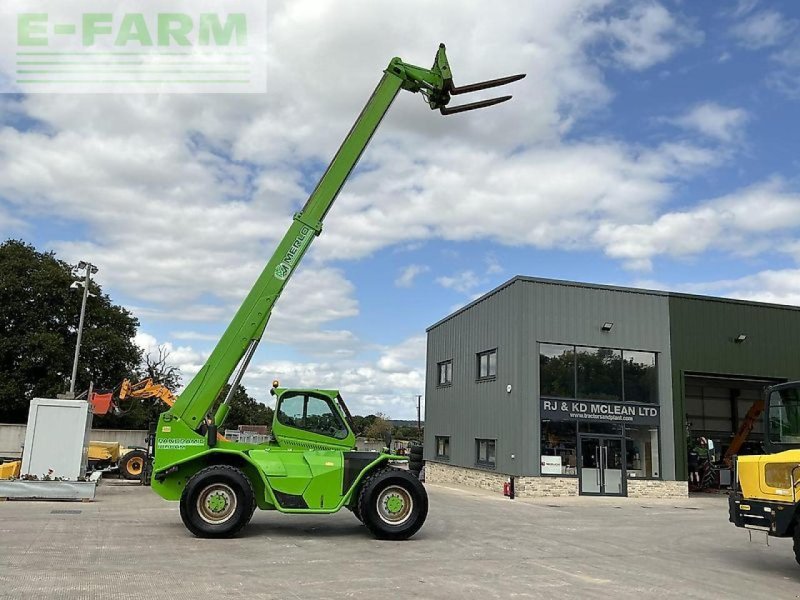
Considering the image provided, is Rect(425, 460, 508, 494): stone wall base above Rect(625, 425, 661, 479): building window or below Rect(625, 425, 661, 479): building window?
below

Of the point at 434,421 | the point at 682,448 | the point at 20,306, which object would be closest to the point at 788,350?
the point at 682,448

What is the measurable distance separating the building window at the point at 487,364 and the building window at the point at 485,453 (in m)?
2.40

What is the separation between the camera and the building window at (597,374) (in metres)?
22.4

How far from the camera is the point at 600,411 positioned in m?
22.5

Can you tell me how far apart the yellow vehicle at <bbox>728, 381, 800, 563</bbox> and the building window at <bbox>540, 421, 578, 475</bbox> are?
11261 mm

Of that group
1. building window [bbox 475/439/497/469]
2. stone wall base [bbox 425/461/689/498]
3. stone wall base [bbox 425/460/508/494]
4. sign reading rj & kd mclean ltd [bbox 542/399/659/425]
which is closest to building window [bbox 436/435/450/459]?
stone wall base [bbox 425/460/508/494]

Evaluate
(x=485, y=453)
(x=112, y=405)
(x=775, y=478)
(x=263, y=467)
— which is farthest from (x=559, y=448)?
(x=112, y=405)

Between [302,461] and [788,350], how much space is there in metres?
21.7

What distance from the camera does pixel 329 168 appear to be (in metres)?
12.4

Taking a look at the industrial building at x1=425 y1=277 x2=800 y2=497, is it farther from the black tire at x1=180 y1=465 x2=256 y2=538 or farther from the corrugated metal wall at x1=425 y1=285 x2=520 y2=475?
the black tire at x1=180 y1=465 x2=256 y2=538

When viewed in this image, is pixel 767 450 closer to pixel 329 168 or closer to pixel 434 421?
pixel 329 168

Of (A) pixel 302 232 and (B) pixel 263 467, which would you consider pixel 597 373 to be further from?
(B) pixel 263 467

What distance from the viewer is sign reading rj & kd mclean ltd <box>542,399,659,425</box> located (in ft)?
72.5

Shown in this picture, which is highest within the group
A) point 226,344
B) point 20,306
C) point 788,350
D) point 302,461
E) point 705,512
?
point 20,306
